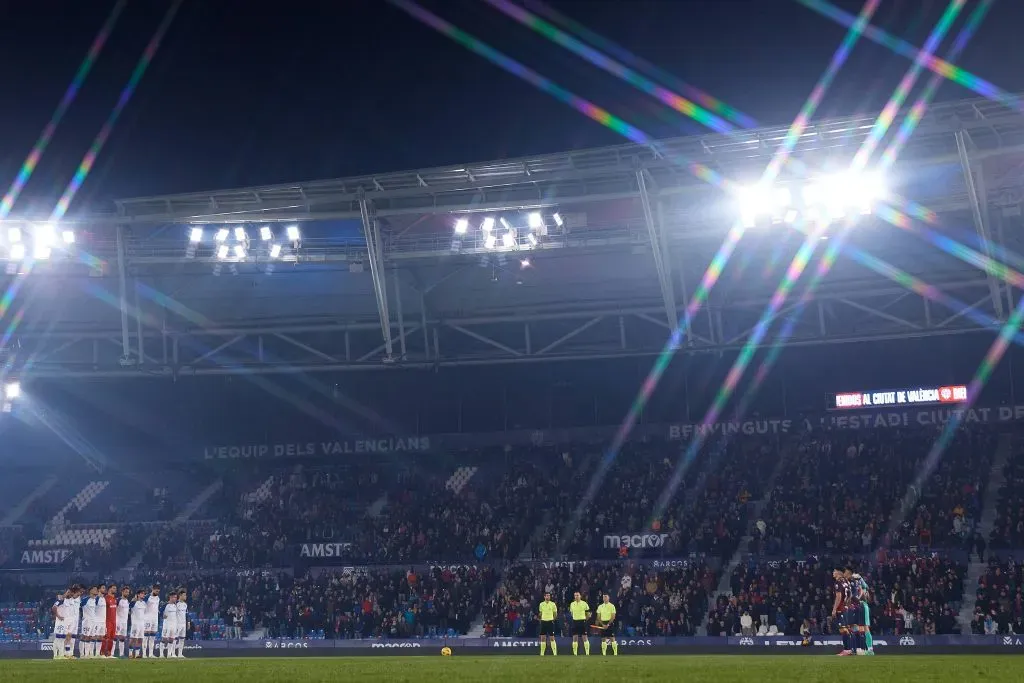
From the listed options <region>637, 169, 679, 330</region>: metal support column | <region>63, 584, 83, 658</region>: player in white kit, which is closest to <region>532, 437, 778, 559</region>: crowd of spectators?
<region>637, 169, 679, 330</region>: metal support column

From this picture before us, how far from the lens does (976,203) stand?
26.3 m

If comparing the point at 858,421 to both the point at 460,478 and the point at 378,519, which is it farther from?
the point at 378,519

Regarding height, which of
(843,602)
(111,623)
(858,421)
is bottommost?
(111,623)

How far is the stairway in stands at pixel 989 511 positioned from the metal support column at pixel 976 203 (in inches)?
337

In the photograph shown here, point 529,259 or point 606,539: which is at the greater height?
point 529,259

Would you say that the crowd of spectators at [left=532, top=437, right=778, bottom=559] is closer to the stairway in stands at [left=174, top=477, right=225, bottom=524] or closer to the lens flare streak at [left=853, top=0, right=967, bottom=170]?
the lens flare streak at [left=853, top=0, right=967, bottom=170]

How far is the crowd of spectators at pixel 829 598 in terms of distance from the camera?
28766mm

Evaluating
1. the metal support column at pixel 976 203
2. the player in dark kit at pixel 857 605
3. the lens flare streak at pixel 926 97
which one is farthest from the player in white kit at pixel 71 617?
the metal support column at pixel 976 203

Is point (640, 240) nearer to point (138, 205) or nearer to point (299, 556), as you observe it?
point (138, 205)

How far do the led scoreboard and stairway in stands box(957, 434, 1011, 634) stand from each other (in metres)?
2.20

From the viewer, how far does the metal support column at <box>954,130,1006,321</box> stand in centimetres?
2566

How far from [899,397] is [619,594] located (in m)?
14.5

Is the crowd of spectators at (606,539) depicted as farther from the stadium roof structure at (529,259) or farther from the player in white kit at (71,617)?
the player in white kit at (71,617)

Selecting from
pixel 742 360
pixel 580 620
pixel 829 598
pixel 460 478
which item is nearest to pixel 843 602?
pixel 580 620
